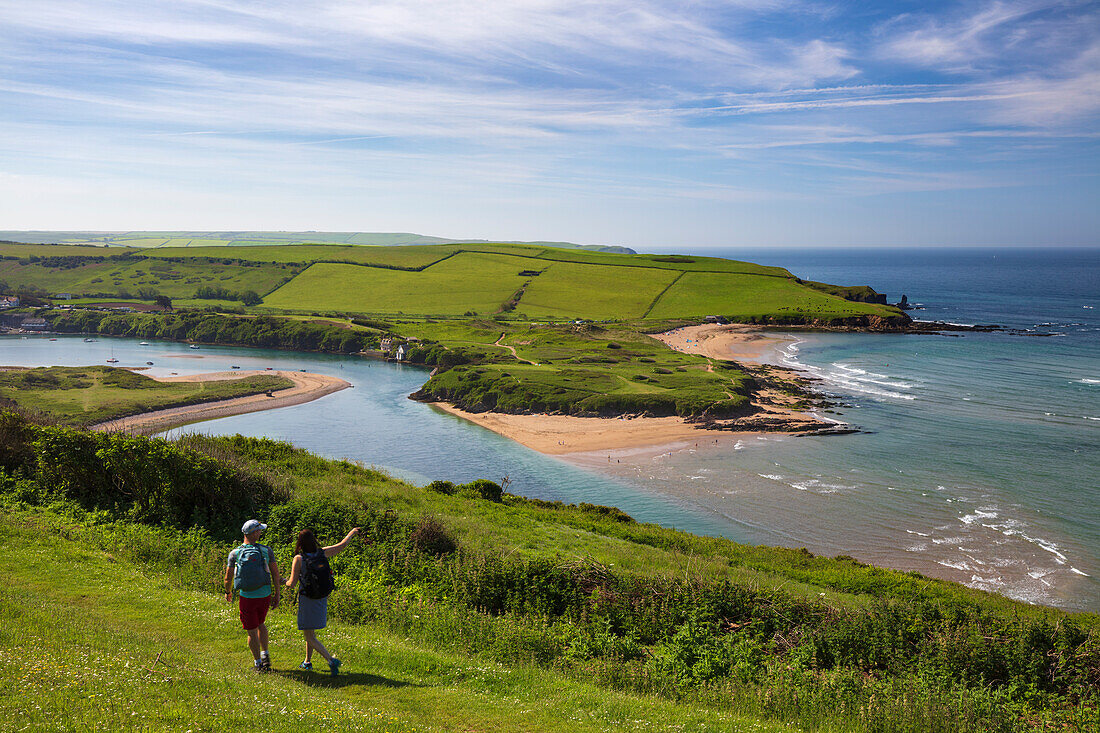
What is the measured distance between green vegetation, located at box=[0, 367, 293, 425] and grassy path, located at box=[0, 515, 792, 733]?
62143 millimetres

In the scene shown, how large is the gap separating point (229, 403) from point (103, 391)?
525 inches

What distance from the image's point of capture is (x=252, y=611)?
9.88 metres

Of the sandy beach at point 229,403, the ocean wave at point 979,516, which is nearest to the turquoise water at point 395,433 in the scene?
the sandy beach at point 229,403

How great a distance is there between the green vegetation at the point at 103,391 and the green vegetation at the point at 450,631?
180 feet

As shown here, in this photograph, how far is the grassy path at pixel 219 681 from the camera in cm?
732

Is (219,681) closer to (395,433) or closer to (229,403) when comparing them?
(395,433)

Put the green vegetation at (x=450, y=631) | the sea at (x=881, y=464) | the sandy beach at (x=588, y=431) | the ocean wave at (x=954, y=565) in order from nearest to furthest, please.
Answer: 1. the green vegetation at (x=450, y=631)
2. the ocean wave at (x=954, y=565)
3. the sea at (x=881, y=464)
4. the sandy beach at (x=588, y=431)

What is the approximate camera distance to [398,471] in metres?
52.0

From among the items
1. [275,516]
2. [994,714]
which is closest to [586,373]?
[275,516]

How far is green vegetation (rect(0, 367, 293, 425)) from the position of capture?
68000mm

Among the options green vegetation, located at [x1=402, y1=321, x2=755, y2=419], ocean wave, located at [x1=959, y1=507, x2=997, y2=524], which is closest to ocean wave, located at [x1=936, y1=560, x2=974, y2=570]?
ocean wave, located at [x1=959, y1=507, x2=997, y2=524]

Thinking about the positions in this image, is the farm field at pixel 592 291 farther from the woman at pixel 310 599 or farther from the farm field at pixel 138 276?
the woman at pixel 310 599

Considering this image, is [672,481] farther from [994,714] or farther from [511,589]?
[994,714]

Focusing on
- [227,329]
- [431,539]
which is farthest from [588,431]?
[227,329]
